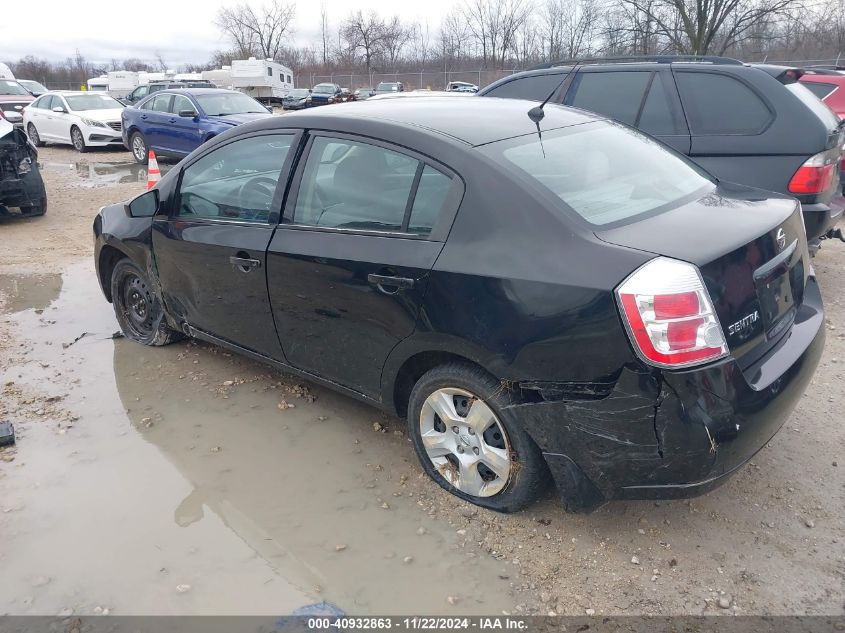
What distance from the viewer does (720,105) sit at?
5.17 m

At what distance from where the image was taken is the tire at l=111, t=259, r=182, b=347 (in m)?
4.68

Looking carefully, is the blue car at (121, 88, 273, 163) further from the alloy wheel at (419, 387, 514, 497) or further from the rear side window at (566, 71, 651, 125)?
the alloy wheel at (419, 387, 514, 497)

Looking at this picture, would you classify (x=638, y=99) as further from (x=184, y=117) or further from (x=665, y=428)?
(x=184, y=117)

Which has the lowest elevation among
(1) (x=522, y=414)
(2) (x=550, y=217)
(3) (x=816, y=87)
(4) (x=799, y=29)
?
(1) (x=522, y=414)

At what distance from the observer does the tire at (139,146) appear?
14.7 meters

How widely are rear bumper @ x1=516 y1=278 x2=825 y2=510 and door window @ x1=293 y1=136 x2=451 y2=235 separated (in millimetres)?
980

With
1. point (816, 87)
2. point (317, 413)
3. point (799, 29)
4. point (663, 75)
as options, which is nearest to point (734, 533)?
point (317, 413)

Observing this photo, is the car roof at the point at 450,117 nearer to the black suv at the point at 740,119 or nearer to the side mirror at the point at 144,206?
the side mirror at the point at 144,206

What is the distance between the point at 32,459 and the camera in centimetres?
346

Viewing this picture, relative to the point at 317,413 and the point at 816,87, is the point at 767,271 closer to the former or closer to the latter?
the point at 317,413

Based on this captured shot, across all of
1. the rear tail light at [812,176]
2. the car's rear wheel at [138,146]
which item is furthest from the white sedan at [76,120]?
the rear tail light at [812,176]

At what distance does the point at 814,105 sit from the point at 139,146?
13.7 metres

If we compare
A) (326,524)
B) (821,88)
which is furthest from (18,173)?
(821,88)

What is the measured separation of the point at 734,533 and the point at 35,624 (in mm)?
2755
